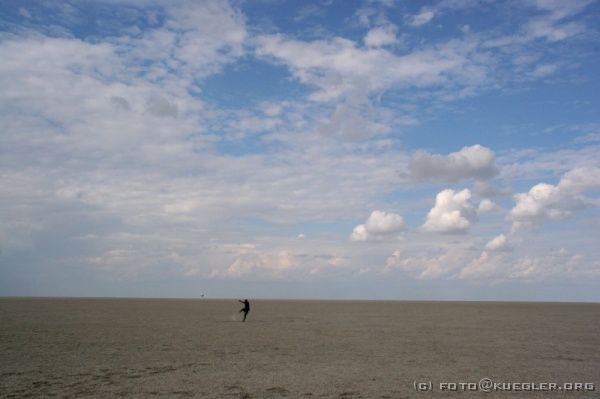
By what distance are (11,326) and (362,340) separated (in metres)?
21.7

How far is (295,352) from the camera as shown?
2161cm

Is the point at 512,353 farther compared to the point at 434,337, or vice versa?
the point at 434,337

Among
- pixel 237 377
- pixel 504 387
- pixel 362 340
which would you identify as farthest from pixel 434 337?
pixel 237 377

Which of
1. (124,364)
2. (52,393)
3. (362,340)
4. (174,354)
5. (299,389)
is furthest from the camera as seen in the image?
(362,340)

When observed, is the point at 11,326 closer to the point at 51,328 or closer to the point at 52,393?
the point at 51,328

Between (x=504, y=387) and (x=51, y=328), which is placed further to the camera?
(x=51, y=328)

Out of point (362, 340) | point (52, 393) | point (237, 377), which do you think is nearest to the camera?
point (52, 393)

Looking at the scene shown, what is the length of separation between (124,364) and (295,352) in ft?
22.7

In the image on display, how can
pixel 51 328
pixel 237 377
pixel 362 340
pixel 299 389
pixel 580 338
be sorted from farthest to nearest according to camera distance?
1. pixel 51 328
2. pixel 580 338
3. pixel 362 340
4. pixel 237 377
5. pixel 299 389

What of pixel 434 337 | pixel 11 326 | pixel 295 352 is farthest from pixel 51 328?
pixel 434 337

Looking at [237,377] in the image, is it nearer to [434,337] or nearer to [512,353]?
[512,353]

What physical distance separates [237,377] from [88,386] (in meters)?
4.18

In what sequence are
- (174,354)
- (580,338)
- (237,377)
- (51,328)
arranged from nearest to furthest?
1. (237,377)
2. (174,354)
3. (580,338)
4. (51,328)

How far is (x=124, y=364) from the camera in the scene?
18.0m
